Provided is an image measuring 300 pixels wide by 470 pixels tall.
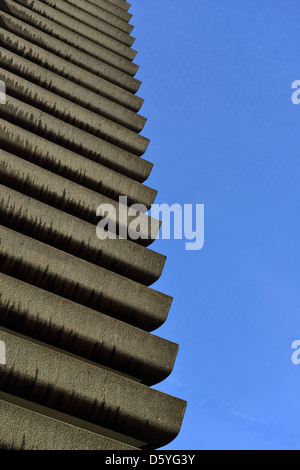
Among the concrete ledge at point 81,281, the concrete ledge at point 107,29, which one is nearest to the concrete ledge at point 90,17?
the concrete ledge at point 107,29

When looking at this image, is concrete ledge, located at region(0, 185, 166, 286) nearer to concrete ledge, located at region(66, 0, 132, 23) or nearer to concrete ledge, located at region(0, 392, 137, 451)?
concrete ledge, located at region(0, 392, 137, 451)

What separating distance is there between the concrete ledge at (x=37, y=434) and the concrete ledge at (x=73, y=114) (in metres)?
3.29

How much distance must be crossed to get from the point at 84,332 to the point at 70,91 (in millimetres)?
3438

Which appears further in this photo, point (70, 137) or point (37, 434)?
point (70, 137)

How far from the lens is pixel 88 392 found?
11.2 feet

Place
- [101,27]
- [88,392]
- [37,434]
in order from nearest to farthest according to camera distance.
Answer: [37,434] < [88,392] < [101,27]

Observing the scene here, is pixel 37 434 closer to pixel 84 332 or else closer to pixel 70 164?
pixel 84 332

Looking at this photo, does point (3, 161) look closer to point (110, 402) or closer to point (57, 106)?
point (57, 106)

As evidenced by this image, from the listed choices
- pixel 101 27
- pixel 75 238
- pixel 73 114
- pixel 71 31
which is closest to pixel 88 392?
pixel 75 238

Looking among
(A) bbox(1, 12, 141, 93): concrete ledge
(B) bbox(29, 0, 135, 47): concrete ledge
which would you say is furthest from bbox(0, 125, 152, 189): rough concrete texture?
(B) bbox(29, 0, 135, 47): concrete ledge

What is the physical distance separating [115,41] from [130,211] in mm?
4066

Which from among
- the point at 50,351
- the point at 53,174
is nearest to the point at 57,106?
the point at 53,174

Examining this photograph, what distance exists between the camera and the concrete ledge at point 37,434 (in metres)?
2.87
